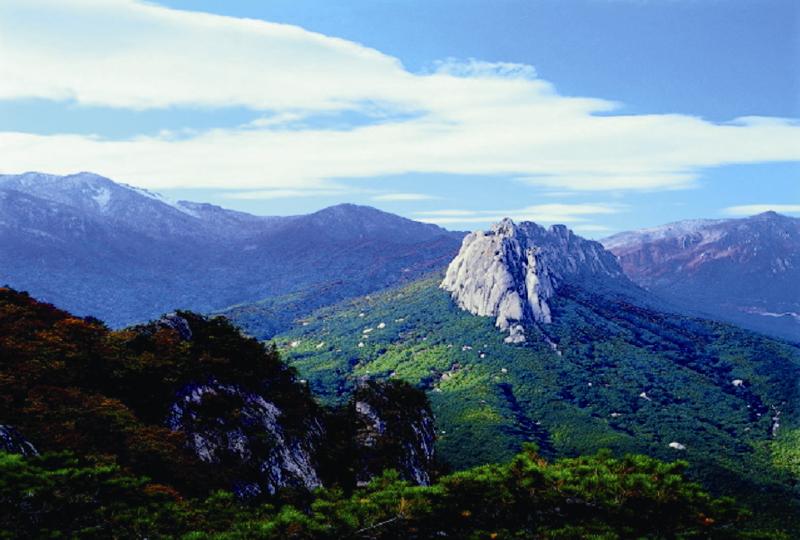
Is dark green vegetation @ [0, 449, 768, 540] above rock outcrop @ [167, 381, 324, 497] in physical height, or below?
above

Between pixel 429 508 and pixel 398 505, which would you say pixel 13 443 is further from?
pixel 429 508

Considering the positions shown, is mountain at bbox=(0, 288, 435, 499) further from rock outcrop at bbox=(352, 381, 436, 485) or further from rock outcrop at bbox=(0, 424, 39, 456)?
rock outcrop at bbox=(352, 381, 436, 485)


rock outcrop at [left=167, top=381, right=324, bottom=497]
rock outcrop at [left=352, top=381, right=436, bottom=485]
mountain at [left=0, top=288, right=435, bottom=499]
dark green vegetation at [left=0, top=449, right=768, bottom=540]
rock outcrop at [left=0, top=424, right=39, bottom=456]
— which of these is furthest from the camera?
rock outcrop at [left=352, top=381, right=436, bottom=485]

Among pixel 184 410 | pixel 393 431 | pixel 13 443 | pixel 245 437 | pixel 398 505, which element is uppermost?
pixel 13 443

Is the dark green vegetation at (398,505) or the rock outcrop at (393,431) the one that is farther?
the rock outcrop at (393,431)

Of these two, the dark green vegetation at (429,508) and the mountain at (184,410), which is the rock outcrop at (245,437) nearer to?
the mountain at (184,410)

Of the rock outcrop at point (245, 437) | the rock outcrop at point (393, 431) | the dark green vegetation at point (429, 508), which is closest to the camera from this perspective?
the dark green vegetation at point (429, 508)

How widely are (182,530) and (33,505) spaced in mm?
4353

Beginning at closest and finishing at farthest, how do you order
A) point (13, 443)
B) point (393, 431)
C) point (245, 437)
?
point (13, 443) < point (245, 437) < point (393, 431)

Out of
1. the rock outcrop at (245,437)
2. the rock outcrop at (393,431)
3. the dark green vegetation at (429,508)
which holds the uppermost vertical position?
the dark green vegetation at (429,508)

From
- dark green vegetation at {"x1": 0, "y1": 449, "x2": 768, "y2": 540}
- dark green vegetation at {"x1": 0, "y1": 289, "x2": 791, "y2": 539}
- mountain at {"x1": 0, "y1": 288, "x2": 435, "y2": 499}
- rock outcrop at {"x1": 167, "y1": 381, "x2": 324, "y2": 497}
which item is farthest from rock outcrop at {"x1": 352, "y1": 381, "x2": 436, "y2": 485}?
dark green vegetation at {"x1": 0, "y1": 449, "x2": 768, "y2": 540}

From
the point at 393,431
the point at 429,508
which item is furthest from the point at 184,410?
the point at 429,508

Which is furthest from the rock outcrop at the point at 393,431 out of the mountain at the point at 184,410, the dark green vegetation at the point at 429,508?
the dark green vegetation at the point at 429,508

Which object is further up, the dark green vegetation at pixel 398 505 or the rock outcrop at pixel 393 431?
the dark green vegetation at pixel 398 505
